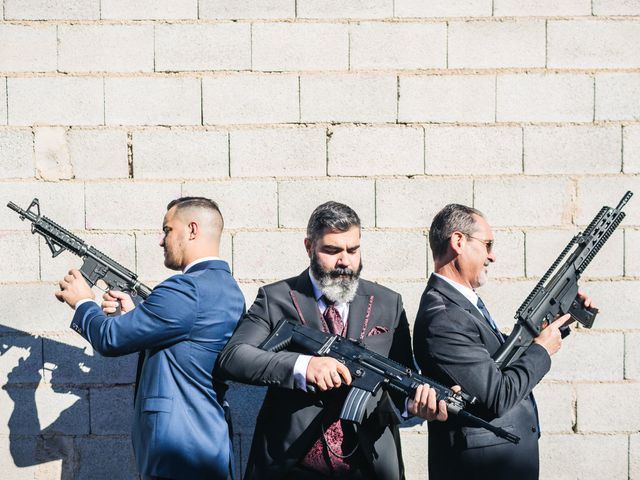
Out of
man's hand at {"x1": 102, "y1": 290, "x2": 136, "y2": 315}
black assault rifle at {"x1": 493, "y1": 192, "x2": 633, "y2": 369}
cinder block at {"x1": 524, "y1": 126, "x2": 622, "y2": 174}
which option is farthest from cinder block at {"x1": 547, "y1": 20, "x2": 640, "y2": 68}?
man's hand at {"x1": 102, "y1": 290, "x2": 136, "y2": 315}

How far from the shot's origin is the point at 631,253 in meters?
4.26

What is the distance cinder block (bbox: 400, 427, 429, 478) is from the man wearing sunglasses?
85 cm

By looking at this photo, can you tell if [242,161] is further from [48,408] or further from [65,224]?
[48,408]

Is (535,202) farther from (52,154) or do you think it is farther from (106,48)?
(52,154)

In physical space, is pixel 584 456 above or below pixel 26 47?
below

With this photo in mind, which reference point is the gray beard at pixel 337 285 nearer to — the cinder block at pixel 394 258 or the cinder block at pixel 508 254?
the cinder block at pixel 394 258

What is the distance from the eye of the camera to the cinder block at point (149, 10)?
4266mm

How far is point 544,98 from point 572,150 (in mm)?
301

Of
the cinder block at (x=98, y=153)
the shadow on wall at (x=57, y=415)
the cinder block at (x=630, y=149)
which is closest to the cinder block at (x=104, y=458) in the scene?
the shadow on wall at (x=57, y=415)

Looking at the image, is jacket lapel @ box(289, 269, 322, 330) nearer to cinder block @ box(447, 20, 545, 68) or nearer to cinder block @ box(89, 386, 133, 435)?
cinder block @ box(89, 386, 133, 435)

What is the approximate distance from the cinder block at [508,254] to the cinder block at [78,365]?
1907 millimetres

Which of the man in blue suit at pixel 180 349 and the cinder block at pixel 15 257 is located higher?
Answer: the cinder block at pixel 15 257

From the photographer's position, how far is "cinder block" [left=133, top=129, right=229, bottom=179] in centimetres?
426

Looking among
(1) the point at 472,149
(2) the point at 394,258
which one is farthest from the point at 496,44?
(2) the point at 394,258
